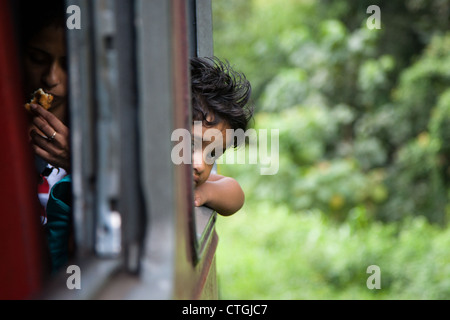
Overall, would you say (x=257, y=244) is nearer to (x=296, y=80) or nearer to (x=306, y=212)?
(x=306, y=212)

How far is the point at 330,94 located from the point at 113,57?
33.1 ft

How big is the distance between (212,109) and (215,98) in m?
0.07

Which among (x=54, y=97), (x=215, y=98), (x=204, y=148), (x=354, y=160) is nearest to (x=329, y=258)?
(x=354, y=160)

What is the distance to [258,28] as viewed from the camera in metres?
13.7

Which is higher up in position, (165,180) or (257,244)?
(165,180)

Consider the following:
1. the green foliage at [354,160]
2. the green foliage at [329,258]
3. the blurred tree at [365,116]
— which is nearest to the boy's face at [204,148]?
the green foliage at [329,258]

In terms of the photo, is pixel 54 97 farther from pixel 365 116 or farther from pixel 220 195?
pixel 365 116

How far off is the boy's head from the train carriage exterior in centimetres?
86

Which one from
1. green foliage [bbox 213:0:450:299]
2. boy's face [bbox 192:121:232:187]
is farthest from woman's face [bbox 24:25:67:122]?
green foliage [bbox 213:0:450:299]

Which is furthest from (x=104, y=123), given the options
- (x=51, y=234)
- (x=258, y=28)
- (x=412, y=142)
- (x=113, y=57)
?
(x=258, y=28)

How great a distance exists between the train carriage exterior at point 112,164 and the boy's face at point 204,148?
84 cm

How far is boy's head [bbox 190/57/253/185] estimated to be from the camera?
6.05 ft

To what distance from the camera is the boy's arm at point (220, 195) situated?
71.9 inches

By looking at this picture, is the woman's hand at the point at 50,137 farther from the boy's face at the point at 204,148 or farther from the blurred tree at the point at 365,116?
the blurred tree at the point at 365,116
